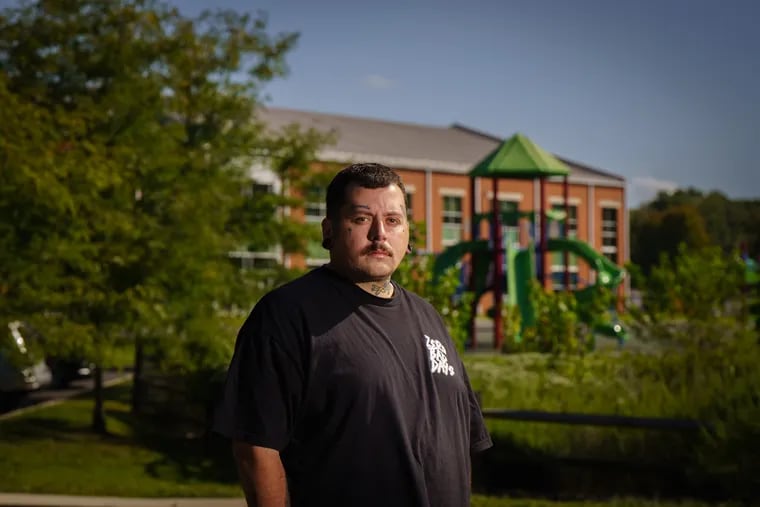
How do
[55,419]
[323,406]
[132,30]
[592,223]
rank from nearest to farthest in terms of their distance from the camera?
1. [323,406]
2. [132,30]
3. [55,419]
4. [592,223]

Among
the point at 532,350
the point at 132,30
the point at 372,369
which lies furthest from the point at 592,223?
the point at 372,369

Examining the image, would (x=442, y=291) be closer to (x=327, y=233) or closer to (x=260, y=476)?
(x=327, y=233)

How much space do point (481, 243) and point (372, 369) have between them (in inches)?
1074

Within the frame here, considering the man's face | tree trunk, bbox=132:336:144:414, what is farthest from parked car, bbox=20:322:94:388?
the man's face

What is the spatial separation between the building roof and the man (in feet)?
146

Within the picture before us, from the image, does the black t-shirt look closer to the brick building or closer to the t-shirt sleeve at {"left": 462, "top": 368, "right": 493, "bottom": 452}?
the t-shirt sleeve at {"left": 462, "top": 368, "right": 493, "bottom": 452}

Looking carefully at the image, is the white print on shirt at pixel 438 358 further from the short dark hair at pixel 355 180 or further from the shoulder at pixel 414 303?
the short dark hair at pixel 355 180

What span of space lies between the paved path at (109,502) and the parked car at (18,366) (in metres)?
3.53

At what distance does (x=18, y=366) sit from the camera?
1317 centimetres

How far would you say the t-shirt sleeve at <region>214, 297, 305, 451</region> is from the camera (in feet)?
10.3

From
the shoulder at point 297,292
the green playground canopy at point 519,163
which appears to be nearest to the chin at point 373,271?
the shoulder at point 297,292

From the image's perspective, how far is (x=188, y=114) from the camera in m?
17.3

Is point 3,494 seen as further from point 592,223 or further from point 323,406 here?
point 592,223

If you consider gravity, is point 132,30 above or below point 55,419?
above
